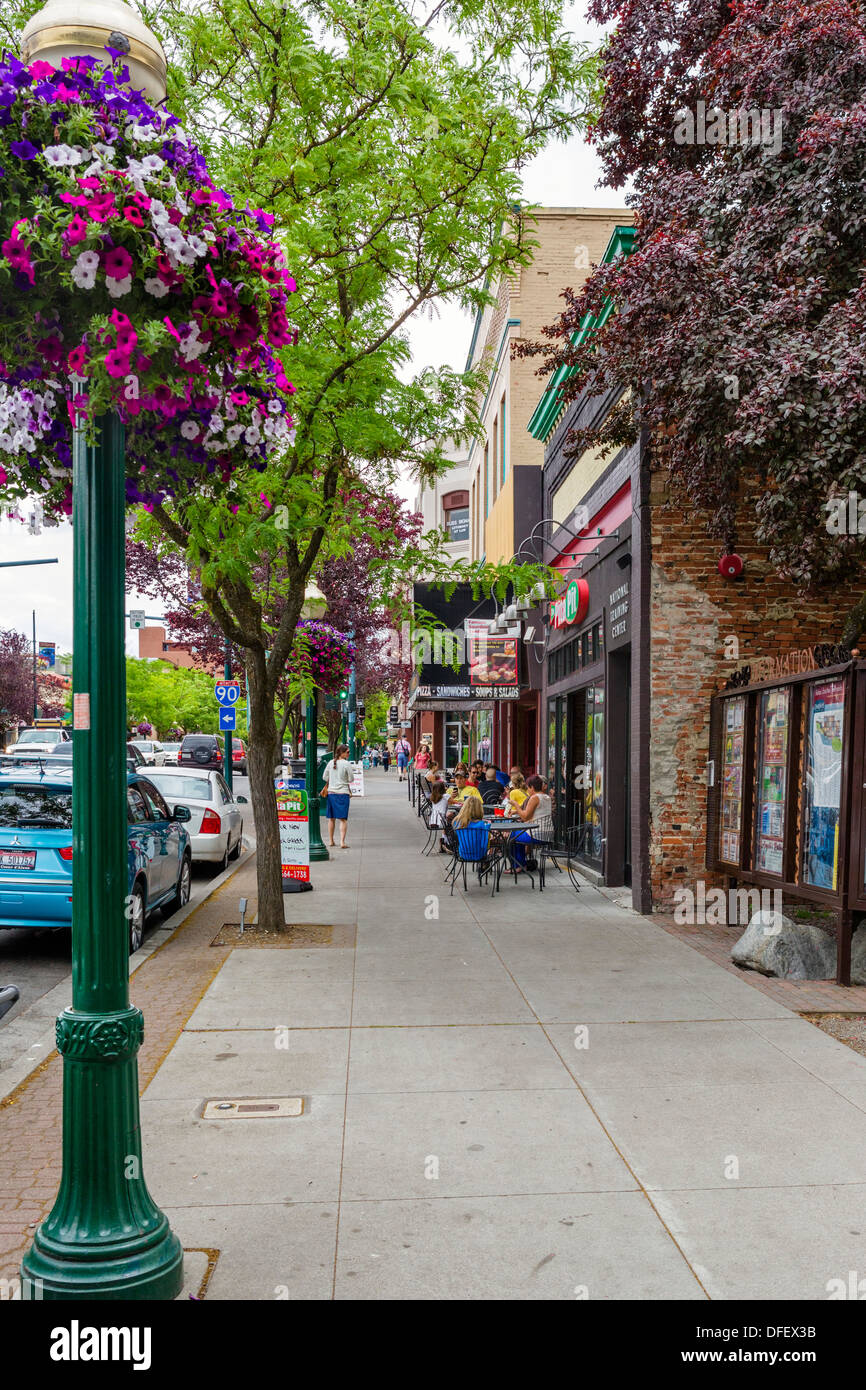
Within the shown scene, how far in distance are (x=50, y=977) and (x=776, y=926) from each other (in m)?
5.85

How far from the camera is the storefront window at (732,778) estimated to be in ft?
35.8

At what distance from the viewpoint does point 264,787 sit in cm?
1084

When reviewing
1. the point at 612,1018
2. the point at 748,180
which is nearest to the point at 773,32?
the point at 748,180

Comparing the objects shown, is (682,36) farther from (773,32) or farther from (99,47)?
(99,47)

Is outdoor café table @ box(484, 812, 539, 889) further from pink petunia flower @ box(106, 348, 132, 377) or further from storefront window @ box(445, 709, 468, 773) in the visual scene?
storefront window @ box(445, 709, 468, 773)

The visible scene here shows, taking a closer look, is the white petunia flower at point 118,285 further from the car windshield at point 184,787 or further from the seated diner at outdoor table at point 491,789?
the seated diner at outdoor table at point 491,789

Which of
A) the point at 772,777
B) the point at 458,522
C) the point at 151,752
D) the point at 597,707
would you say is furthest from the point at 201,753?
the point at 772,777

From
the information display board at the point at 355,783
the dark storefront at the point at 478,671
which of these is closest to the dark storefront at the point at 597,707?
the dark storefront at the point at 478,671

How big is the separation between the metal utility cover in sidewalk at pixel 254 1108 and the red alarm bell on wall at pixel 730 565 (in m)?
7.92

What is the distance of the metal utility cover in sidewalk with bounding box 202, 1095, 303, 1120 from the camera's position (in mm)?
5645

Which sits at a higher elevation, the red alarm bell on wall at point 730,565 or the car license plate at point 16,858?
the red alarm bell on wall at point 730,565

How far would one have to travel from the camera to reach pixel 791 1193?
15.2 feet

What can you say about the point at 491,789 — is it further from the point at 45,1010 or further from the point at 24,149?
the point at 24,149

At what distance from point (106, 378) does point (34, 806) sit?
22.5 ft
